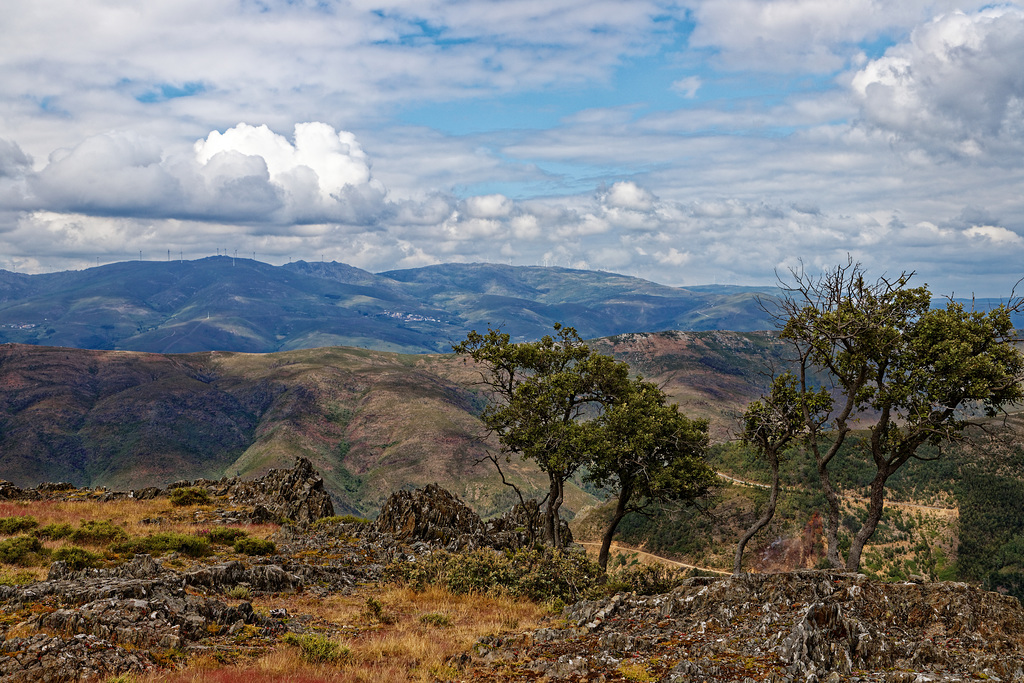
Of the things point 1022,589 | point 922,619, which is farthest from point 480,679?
point 1022,589

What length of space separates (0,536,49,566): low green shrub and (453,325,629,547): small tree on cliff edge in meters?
21.6

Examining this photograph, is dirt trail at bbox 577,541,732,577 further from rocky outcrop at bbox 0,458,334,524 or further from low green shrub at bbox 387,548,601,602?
low green shrub at bbox 387,548,601,602

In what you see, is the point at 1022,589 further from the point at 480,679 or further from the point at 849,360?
the point at 480,679

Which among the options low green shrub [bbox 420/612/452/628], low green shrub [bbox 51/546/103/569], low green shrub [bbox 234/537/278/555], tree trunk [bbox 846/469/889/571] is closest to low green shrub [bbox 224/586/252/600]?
low green shrub [bbox 51/546/103/569]

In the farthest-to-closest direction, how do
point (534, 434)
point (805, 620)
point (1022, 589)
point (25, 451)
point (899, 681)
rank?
point (25, 451)
point (1022, 589)
point (534, 434)
point (805, 620)
point (899, 681)

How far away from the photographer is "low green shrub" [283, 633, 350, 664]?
15.1 m

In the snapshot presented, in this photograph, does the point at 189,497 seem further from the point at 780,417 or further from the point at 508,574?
the point at 780,417

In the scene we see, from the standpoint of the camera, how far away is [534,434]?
35312 millimetres

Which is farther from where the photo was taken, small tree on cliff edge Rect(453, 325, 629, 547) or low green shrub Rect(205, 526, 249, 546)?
small tree on cliff edge Rect(453, 325, 629, 547)

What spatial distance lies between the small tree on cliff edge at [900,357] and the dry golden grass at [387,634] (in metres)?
14.6

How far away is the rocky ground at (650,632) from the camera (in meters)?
11.7

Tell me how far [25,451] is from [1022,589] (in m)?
239

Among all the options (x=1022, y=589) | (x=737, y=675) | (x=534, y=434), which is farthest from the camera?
(x=1022, y=589)

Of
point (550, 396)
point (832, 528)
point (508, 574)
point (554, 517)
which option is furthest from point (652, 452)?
point (508, 574)
